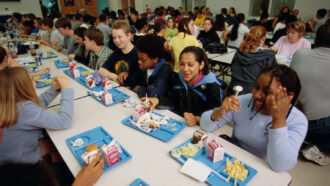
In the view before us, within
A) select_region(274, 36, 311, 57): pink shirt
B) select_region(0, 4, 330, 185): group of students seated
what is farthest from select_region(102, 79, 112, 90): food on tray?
select_region(274, 36, 311, 57): pink shirt

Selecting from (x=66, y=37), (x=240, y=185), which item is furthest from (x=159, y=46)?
(x=66, y=37)

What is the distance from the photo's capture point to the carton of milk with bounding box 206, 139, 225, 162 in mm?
1137

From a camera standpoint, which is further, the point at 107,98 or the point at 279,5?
the point at 279,5

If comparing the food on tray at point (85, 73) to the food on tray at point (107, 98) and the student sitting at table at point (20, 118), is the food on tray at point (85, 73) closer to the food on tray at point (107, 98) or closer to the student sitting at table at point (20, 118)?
the food on tray at point (107, 98)

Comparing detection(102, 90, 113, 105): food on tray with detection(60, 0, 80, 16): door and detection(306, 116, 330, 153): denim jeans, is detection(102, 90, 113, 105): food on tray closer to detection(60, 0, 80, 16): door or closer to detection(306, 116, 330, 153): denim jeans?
detection(306, 116, 330, 153): denim jeans

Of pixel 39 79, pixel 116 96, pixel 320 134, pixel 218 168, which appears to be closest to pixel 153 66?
pixel 116 96

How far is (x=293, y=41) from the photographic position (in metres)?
3.34

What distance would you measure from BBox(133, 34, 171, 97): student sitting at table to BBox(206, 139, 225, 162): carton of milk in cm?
93

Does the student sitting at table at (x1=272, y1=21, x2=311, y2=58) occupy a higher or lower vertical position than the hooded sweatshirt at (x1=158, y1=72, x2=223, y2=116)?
higher

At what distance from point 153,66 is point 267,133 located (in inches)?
51.7

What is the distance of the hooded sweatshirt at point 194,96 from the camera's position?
177 centimetres

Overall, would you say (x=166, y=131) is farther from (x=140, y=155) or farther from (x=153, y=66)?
(x=153, y=66)

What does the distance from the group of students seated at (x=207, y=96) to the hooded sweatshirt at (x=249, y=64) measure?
0.04 feet

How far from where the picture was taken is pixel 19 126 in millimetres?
1332
